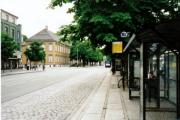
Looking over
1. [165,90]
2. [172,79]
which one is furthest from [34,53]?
[172,79]

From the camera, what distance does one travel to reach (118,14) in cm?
2175

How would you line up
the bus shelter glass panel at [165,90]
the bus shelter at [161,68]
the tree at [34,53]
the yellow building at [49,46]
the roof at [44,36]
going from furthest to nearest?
1. the roof at [44,36]
2. the yellow building at [49,46]
3. the tree at [34,53]
4. the bus shelter glass panel at [165,90]
5. the bus shelter at [161,68]

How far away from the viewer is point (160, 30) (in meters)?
7.39

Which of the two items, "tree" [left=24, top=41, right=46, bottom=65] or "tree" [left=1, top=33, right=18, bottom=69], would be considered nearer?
"tree" [left=1, top=33, right=18, bottom=69]

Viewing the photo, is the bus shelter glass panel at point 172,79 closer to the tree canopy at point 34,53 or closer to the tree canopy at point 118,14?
the tree canopy at point 118,14

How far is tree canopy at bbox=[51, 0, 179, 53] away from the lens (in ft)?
71.8

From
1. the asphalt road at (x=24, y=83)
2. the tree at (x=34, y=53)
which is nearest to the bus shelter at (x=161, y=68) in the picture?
the asphalt road at (x=24, y=83)

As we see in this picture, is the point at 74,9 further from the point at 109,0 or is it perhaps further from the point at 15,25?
the point at 15,25

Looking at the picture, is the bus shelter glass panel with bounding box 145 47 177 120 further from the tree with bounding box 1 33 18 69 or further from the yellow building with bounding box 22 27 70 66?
the yellow building with bounding box 22 27 70 66

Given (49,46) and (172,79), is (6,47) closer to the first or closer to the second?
(172,79)

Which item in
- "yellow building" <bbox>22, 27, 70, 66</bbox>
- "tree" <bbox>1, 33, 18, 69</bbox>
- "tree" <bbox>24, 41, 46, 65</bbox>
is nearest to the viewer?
"tree" <bbox>1, 33, 18, 69</bbox>

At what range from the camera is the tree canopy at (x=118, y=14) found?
21875 mm

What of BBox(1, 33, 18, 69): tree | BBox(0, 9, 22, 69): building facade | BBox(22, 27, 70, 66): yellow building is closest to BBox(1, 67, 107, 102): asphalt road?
BBox(1, 33, 18, 69): tree

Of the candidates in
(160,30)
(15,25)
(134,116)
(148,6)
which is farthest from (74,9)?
(15,25)
